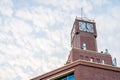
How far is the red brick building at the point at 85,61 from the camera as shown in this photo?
3788 cm

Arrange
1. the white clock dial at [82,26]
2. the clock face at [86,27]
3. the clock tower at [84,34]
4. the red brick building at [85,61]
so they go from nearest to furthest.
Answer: the red brick building at [85,61] < the clock tower at [84,34] < the white clock dial at [82,26] < the clock face at [86,27]

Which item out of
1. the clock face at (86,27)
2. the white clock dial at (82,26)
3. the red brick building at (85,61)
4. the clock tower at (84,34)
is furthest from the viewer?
the clock face at (86,27)

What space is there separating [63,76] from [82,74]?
250 centimetres

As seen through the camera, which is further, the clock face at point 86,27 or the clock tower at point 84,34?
the clock face at point 86,27

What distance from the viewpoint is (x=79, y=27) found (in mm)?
56875

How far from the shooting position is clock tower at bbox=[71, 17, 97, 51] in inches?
2145

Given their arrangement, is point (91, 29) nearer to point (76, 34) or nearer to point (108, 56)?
point (76, 34)

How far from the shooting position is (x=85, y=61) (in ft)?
126

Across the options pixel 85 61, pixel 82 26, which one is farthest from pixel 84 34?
pixel 85 61

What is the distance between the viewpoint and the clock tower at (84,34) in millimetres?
54478

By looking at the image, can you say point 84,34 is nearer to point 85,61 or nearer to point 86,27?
point 86,27

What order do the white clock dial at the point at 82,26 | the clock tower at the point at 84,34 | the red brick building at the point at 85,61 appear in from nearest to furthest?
the red brick building at the point at 85,61 → the clock tower at the point at 84,34 → the white clock dial at the point at 82,26

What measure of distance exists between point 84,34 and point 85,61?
18.0 metres

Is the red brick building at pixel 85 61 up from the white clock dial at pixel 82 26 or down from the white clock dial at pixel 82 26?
down
